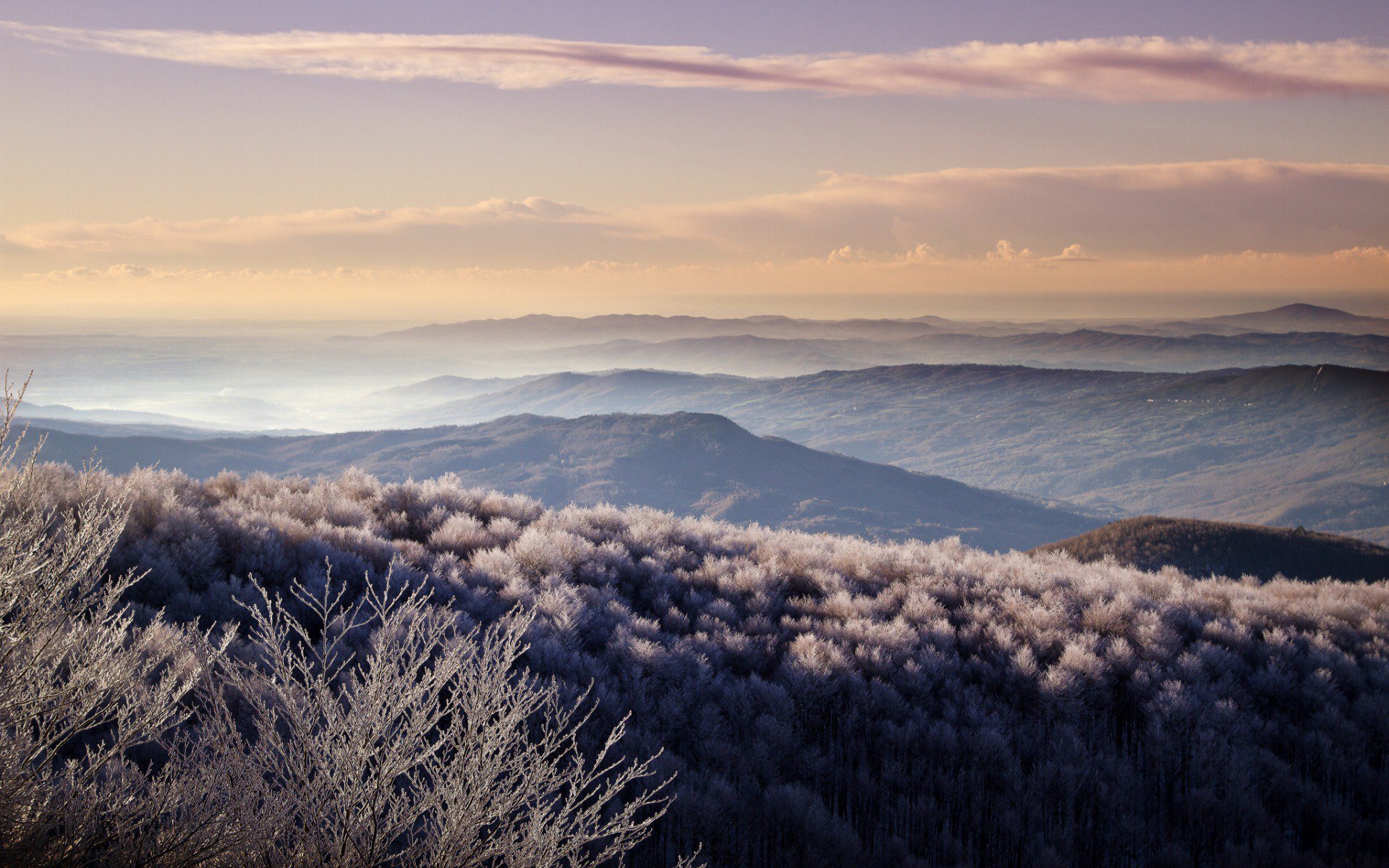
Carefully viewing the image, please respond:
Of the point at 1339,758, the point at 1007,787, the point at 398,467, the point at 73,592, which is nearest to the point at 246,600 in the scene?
the point at 73,592

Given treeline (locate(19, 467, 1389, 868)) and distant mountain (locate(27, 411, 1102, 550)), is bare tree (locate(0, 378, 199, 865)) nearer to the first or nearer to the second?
treeline (locate(19, 467, 1389, 868))

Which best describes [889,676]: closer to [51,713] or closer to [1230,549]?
[51,713]

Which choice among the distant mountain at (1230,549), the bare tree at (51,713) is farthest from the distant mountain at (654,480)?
the bare tree at (51,713)

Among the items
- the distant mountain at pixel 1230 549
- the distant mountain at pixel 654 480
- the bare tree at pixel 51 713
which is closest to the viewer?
the bare tree at pixel 51 713

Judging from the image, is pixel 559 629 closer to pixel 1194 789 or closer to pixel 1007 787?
pixel 1007 787

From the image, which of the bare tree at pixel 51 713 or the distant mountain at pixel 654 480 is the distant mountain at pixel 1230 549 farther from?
the distant mountain at pixel 654 480

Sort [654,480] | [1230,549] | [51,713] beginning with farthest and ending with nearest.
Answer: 1. [654,480]
2. [1230,549]
3. [51,713]

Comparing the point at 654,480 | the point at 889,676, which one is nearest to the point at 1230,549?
the point at 889,676
